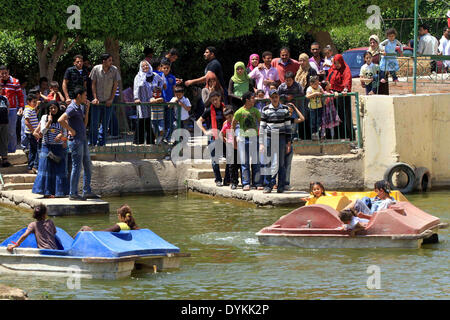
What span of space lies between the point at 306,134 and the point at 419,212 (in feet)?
21.3

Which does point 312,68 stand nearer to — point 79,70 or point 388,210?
point 79,70

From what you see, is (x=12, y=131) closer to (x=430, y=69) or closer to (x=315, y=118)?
(x=315, y=118)

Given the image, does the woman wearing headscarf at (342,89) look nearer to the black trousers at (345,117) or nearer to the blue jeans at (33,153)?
the black trousers at (345,117)

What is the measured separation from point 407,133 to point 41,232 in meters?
10.0

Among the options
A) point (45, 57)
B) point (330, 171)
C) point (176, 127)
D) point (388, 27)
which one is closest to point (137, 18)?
point (45, 57)

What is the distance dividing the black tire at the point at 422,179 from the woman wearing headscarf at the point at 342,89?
1.54 meters

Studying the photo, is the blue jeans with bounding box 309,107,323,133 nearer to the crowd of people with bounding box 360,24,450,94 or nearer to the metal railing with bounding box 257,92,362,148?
the metal railing with bounding box 257,92,362,148

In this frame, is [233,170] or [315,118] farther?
[315,118]

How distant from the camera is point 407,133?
21.1m

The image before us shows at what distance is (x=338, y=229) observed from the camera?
14.5 metres

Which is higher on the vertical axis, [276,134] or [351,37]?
[351,37]

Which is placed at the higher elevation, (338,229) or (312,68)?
(312,68)

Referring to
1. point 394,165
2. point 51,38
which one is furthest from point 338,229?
point 51,38

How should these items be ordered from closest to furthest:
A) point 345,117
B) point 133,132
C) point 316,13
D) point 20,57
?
point 345,117 → point 133,132 → point 20,57 → point 316,13
